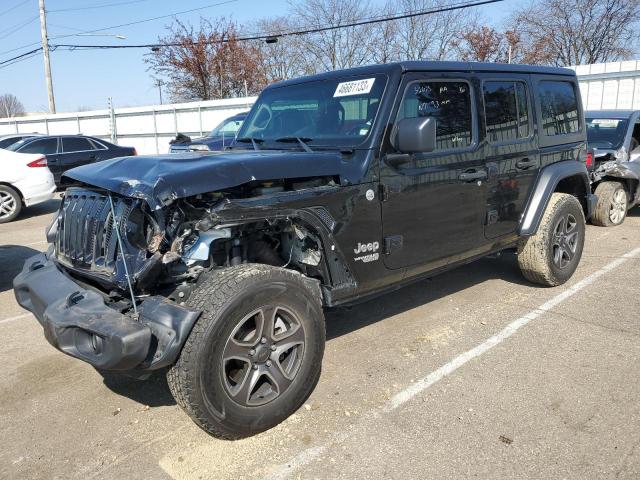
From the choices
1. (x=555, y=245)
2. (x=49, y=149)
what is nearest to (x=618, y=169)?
(x=555, y=245)

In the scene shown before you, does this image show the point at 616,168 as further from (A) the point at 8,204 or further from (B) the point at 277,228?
(A) the point at 8,204

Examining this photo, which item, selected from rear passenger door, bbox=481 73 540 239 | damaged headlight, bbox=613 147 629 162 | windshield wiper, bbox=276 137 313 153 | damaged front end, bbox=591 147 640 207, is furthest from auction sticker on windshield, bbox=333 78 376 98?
damaged headlight, bbox=613 147 629 162

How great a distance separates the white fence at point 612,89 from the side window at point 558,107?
9.54 m

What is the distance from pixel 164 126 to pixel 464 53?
22125mm

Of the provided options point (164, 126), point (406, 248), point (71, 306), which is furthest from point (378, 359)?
point (164, 126)

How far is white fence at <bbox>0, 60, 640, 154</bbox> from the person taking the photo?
1373 cm

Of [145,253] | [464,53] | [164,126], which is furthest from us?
[464,53]

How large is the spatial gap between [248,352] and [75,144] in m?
12.3

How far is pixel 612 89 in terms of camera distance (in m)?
13.8

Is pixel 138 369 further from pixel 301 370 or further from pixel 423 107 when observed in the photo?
pixel 423 107

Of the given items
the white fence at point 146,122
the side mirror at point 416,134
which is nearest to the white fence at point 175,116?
the white fence at point 146,122

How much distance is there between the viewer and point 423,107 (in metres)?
3.71

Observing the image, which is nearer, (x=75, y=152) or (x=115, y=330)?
(x=115, y=330)

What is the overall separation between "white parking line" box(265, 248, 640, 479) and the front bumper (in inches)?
32.9
